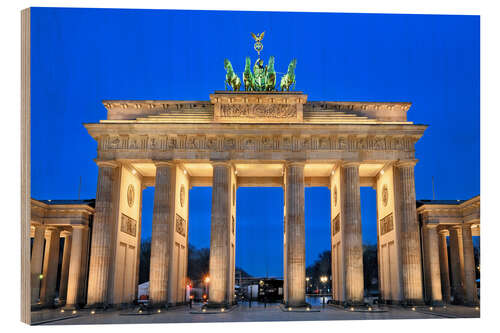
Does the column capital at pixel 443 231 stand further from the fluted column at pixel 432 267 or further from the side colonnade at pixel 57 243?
the side colonnade at pixel 57 243

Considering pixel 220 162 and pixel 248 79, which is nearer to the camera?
pixel 220 162

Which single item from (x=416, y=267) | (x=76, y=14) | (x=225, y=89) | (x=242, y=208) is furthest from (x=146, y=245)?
(x=76, y=14)

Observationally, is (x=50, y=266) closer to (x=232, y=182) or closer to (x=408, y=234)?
(x=232, y=182)

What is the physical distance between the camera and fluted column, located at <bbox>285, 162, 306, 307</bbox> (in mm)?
34500

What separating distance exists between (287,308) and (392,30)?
66.6 feet

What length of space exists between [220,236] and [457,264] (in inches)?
892

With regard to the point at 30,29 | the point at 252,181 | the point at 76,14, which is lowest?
the point at 252,181

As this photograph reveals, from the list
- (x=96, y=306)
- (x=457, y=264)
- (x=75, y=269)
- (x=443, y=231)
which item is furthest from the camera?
(x=443, y=231)

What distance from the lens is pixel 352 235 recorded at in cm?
3588

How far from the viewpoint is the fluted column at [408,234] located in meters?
35.1

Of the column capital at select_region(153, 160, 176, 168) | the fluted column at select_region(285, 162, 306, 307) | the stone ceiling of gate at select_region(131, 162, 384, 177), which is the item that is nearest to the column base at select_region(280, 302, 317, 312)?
the fluted column at select_region(285, 162, 306, 307)

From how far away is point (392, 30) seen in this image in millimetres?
27891

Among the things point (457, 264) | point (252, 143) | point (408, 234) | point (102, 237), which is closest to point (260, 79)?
point (252, 143)

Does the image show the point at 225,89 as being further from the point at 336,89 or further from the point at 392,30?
the point at 392,30
